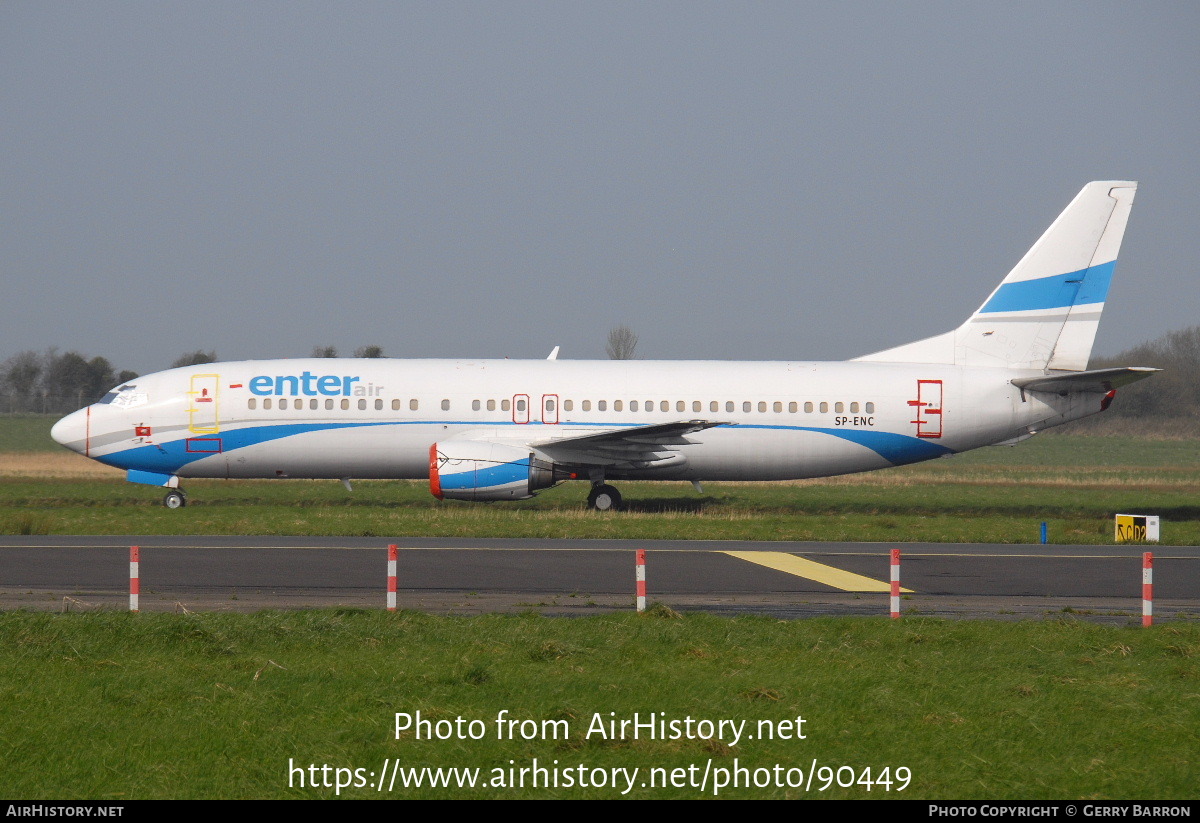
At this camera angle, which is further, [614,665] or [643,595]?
[643,595]

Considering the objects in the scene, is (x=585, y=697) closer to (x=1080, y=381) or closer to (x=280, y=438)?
(x=280, y=438)

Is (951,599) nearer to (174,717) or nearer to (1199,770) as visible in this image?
(1199,770)

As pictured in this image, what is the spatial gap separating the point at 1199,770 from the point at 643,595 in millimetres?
6940

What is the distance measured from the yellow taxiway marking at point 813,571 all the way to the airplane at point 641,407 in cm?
796

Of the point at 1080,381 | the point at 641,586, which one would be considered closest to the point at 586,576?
the point at 641,586

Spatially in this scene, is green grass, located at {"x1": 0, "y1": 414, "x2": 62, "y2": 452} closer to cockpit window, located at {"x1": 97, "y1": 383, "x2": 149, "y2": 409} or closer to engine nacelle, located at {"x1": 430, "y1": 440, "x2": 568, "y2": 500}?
cockpit window, located at {"x1": 97, "y1": 383, "x2": 149, "y2": 409}

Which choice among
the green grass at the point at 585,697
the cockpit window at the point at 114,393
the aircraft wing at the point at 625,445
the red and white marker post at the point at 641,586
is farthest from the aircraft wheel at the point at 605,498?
the green grass at the point at 585,697

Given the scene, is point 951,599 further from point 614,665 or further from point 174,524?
point 174,524

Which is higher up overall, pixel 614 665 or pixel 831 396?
pixel 831 396

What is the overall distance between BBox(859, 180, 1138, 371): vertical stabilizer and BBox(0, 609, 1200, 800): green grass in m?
18.4

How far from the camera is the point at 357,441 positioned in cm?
2912
